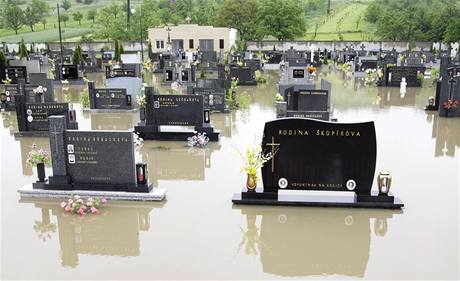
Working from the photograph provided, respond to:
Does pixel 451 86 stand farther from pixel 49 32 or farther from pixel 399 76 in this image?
pixel 49 32

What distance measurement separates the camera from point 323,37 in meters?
88.3

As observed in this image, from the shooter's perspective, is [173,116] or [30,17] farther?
[30,17]

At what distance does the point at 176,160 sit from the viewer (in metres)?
12.8

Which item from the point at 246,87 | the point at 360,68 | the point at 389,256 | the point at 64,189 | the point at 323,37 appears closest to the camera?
the point at 389,256

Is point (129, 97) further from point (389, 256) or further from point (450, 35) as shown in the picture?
point (450, 35)

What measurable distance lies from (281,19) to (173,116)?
49.8 m

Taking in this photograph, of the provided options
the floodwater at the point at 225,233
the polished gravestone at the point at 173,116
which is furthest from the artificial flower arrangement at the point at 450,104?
the polished gravestone at the point at 173,116

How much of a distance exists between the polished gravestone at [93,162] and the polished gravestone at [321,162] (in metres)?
2.60

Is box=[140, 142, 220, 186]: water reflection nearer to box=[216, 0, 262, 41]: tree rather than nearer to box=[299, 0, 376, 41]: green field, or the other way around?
box=[216, 0, 262, 41]: tree

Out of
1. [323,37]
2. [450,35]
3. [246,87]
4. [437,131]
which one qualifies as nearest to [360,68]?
[246,87]

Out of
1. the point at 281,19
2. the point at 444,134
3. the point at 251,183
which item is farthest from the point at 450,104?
the point at 281,19

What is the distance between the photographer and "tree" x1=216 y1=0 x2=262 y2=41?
6438cm

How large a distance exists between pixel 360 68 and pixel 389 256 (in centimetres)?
2830

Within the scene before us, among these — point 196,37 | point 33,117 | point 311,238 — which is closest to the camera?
point 311,238
